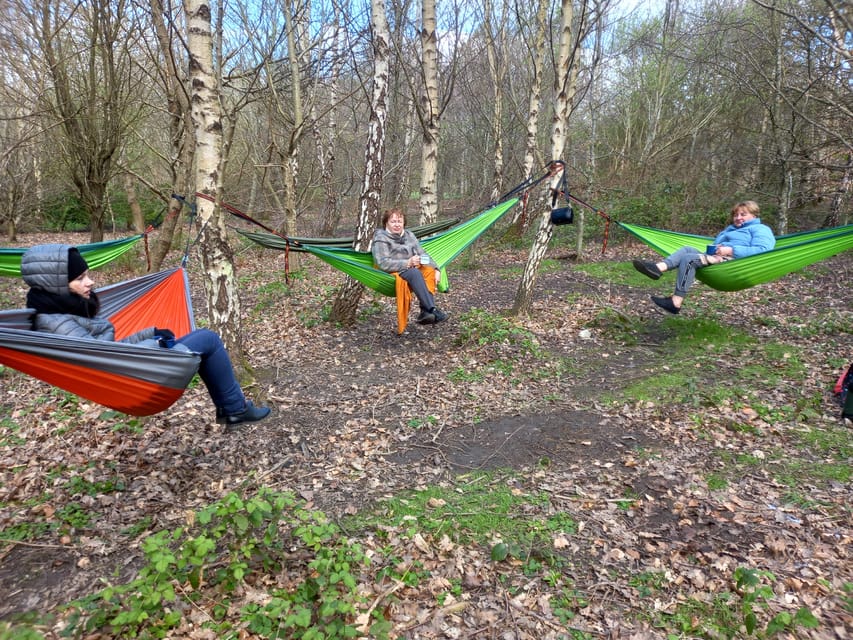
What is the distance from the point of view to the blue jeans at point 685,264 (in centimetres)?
388

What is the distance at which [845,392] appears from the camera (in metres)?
2.93

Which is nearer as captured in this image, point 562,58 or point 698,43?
point 562,58

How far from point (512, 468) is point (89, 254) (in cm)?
369

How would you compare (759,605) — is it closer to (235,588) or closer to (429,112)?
(235,588)

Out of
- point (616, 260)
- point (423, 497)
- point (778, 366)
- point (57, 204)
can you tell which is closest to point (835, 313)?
point (778, 366)

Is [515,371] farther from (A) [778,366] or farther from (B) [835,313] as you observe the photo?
(B) [835,313]

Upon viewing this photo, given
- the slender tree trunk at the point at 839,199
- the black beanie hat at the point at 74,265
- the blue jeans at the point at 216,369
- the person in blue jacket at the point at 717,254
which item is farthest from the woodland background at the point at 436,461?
the slender tree trunk at the point at 839,199

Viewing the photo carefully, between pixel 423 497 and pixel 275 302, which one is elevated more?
pixel 275 302

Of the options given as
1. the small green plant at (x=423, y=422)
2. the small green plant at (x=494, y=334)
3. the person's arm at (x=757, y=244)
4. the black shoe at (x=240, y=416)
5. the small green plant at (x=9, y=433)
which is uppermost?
the person's arm at (x=757, y=244)

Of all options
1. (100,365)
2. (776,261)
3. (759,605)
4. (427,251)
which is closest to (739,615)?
(759,605)

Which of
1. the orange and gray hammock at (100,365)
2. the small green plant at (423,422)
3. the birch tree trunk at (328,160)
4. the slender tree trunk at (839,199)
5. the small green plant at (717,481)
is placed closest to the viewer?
the orange and gray hammock at (100,365)

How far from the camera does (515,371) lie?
12.1 feet

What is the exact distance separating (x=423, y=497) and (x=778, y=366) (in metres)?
2.81

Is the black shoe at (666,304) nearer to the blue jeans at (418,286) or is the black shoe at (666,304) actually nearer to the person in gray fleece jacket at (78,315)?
the blue jeans at (418,286)
